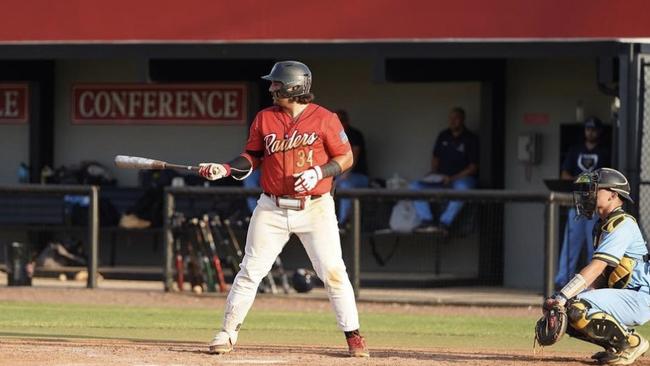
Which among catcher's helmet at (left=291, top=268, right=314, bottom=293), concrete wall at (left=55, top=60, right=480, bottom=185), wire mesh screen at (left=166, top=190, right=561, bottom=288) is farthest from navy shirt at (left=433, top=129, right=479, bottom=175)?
catcher's helmet at (left=291, top=268, right=314, bottom=293)

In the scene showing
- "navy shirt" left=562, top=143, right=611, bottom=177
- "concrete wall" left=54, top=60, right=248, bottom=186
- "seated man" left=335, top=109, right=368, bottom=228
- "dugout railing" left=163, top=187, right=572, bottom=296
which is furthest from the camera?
"concrete wall" left=54, top=60, right=248, bottom=186

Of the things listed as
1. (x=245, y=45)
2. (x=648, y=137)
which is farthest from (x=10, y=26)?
(x=648, y=137)

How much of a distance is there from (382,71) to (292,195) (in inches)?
276

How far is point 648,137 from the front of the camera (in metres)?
14.9

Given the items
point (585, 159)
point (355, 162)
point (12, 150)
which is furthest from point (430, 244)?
point (12, 150)

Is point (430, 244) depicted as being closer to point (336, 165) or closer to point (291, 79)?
point (336, 165)

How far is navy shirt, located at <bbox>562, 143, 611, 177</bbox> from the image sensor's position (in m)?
15.9

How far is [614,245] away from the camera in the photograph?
29.2 ft

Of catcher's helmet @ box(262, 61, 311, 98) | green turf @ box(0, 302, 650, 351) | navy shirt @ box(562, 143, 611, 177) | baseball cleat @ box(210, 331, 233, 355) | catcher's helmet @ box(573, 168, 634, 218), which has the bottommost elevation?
green turf @ box(0, 302, 650, 351)

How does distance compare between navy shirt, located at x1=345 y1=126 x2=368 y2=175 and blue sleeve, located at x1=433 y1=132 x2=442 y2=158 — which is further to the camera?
navy shirt, located at x1=345 y1=126 x2=368 y2=175

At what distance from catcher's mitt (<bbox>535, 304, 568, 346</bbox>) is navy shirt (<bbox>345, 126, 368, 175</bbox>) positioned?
28.4 ft

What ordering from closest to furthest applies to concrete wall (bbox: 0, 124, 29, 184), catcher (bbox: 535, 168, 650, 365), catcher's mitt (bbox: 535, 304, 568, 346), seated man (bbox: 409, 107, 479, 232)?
catcher's mitt (bbox: 535, 304, 568, 346) < catcher (bbox: 535, 168, 650, 365) < seated man (bbox: 409, 107, 479, 232) < concrete wall (bbox: 0, 124, 29, 184)

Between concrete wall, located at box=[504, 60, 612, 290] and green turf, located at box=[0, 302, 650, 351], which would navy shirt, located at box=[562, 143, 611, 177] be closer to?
concrete wall, located at box=[504, 60, 612, 290]

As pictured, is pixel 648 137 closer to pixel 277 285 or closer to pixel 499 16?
pixel 499 16
